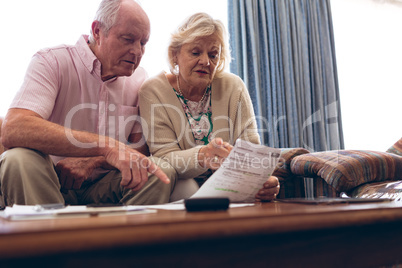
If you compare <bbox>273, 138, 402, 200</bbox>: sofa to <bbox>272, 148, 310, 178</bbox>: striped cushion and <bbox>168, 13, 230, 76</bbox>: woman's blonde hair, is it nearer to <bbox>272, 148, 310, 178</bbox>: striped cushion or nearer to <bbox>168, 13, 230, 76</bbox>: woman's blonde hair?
<bbox>272, 148, 310, 178</bbox>: striped cushion

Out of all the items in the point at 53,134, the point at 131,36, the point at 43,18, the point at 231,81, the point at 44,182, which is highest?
the point at 43,18

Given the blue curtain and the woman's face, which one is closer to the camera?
the woman's face

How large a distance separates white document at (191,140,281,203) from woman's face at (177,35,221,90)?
31.4 inches

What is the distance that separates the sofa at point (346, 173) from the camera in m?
1.74

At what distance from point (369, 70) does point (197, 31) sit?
300 cm

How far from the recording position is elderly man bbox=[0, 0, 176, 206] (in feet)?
3.84

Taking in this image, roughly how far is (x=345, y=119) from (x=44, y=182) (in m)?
3.34

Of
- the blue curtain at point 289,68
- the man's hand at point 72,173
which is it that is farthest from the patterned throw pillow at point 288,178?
the man's hand at point 72,173

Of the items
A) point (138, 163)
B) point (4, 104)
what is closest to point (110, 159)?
point (138, 163)

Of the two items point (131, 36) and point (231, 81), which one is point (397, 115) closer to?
point (231, 81)

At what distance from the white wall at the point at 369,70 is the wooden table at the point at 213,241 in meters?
3.39

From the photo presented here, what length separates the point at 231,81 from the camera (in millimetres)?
1847

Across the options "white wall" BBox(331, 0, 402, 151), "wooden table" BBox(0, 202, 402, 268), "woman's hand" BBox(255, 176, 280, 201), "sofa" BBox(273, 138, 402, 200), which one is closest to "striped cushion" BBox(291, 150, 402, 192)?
"sofa" BBox(273, 138, 402, 200)

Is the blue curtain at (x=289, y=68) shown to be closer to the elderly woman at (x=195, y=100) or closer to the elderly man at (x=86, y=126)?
the elderly woman at (x=195, y=100)
